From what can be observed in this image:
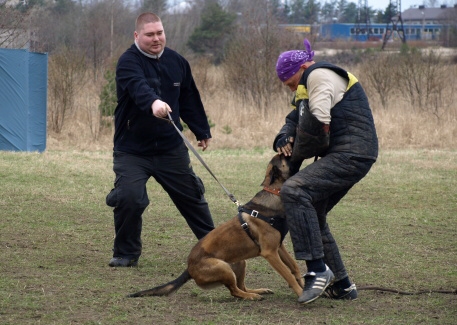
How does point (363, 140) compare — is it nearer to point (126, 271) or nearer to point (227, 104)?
point (126, 271)

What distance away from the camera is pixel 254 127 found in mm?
18969

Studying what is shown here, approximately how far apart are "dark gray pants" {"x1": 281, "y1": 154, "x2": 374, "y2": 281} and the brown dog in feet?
0.72

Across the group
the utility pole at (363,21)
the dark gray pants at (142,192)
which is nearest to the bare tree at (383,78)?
the dark gray pants at (142,192)

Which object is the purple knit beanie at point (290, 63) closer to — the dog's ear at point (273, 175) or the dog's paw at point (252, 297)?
the dog's ear at point (273, 175)

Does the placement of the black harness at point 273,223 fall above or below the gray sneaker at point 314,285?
above

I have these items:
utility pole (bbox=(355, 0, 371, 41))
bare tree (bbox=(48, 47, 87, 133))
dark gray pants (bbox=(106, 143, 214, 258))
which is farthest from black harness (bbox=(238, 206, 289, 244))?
utility pole (bbox=(355, 0, 371, 41))

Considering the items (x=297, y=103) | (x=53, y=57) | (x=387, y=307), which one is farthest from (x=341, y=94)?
(x=53, y=57)

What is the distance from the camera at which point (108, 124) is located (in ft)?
59.7

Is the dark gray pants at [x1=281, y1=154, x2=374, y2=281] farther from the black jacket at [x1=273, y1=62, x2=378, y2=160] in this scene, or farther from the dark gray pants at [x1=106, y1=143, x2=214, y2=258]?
the dark gray pants at [x1=106, y1=143, x2=214, y2=258]

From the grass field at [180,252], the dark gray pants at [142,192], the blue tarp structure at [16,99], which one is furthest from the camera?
the blue tarp structure at [16,99]

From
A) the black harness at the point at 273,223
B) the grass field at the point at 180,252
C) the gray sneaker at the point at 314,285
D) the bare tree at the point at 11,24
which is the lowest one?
the grass field at the point at 180,252

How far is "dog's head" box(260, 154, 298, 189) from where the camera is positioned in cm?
548

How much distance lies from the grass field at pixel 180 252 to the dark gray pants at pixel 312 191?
448 millimetres

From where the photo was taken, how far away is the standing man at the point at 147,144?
6.31m
